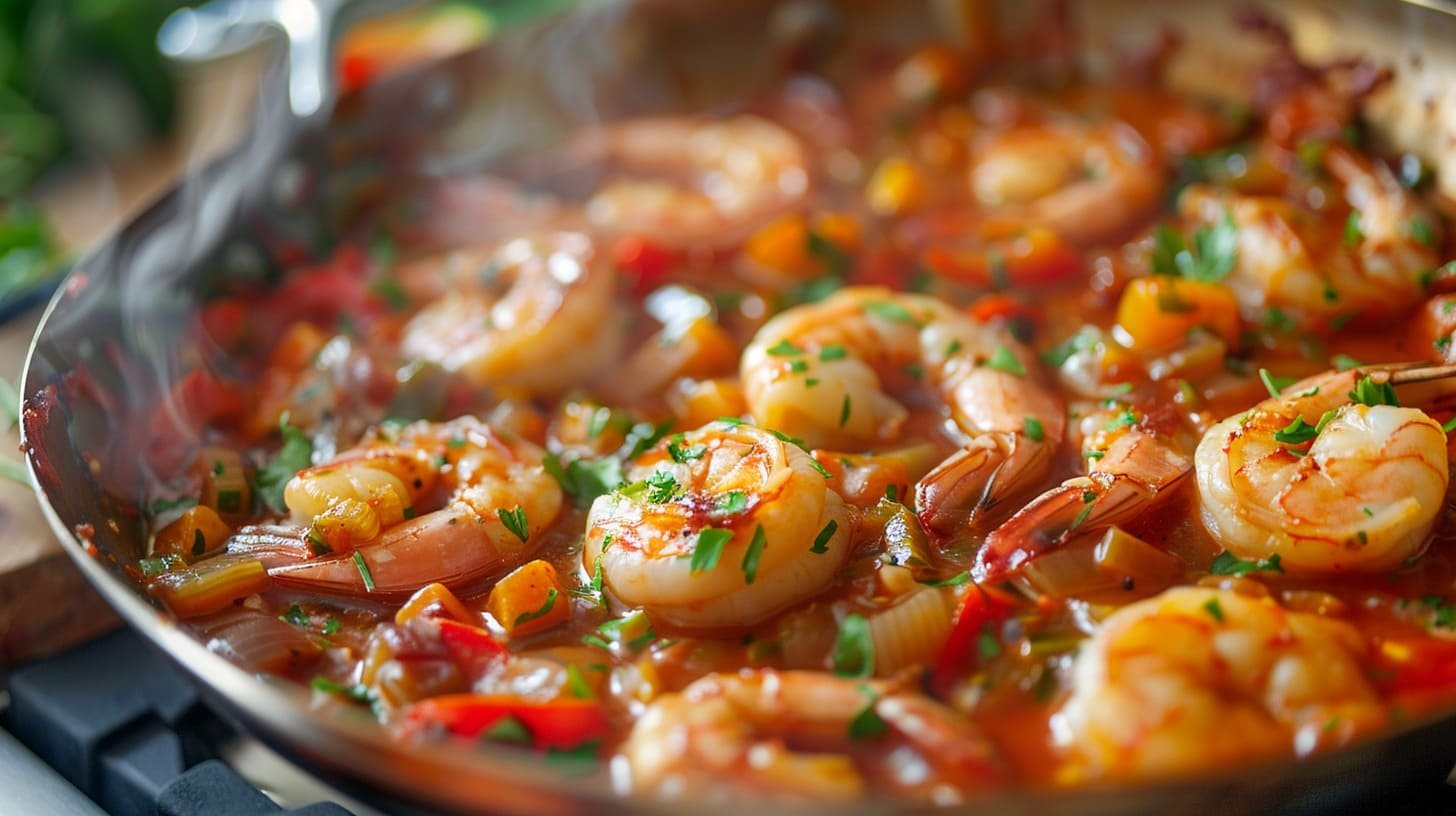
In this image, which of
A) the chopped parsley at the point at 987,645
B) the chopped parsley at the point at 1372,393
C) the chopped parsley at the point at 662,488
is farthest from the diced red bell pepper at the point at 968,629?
the chopped parsley at the point at 1372,393

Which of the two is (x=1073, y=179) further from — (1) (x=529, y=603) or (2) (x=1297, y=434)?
(1) (x=529, y=603)

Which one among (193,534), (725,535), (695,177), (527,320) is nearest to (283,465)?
(193,534)

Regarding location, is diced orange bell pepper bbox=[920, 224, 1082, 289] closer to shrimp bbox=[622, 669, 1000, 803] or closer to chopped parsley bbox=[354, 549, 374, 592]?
shrimp bbox=[622, 669, 1000, 803]

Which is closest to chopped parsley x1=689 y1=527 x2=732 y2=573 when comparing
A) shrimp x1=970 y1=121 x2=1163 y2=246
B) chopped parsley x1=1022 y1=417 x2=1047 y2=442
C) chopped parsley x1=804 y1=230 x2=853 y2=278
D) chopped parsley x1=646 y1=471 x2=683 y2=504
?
chopped parsley x1=646 y1=471 x2=683 y2=504

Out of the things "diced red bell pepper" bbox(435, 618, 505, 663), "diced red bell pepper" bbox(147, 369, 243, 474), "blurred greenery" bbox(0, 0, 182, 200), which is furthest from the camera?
"blurred greenery" bbox(0, 0, 182, 200)

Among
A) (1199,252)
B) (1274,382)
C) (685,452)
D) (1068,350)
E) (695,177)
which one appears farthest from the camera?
(695,177)

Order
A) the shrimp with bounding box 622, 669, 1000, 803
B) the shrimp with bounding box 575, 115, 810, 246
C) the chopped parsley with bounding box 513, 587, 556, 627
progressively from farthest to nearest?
the shrimp with bounding box 575, 115, 810, 246 < the chopped parsley with bounding box 513, 587, 556, 627 < the shrimp with bounding box 622, 669, 1000, 803

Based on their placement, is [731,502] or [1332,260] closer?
[731,502]

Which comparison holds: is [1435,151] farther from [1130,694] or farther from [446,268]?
[446,268]

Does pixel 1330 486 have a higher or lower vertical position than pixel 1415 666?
higher
